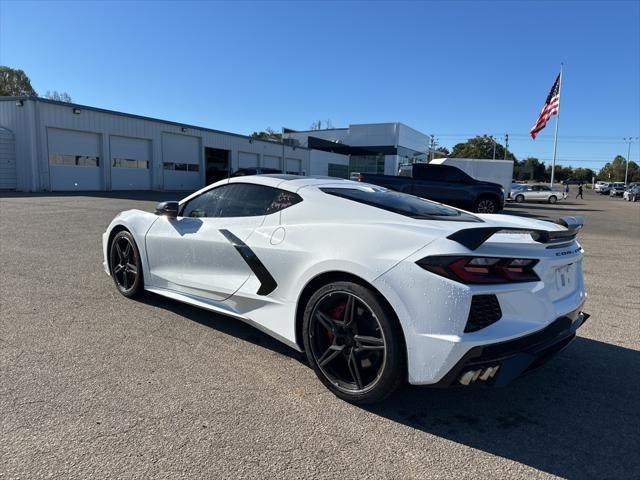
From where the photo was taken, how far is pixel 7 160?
22.7 meters

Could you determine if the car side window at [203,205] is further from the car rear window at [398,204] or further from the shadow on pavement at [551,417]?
the shadow on pavement at [551,417]

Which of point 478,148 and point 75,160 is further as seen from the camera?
point 478,148

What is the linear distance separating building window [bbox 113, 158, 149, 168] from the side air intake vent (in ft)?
91.2

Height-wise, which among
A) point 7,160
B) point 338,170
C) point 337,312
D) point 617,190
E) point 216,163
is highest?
point 338,170

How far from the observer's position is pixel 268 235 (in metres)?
3.47

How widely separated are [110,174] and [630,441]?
2796cm

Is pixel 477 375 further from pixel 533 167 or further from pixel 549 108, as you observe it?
pixel 533 167

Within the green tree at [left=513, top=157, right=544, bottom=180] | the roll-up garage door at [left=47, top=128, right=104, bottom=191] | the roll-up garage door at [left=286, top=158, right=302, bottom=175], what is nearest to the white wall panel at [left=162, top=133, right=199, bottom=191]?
the roll-up garage door at [left=47, top=128, right=104, bottom=191]

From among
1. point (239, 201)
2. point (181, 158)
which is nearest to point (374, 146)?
point (181, 158)

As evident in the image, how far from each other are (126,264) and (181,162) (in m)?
28.4

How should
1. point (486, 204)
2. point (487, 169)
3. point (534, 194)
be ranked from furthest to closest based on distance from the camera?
point (534, 194) → point (487, 169) → point (486, 204)

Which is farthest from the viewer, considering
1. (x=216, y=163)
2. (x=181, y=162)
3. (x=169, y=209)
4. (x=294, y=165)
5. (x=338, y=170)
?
(x=338, y=170)

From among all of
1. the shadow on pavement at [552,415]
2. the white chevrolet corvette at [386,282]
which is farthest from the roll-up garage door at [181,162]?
the shadow on pavement at [552,415]

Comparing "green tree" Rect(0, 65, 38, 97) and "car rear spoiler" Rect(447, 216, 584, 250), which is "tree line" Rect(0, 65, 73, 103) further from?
"car rear spoiler" Rect(447, 216, 584, 250)
